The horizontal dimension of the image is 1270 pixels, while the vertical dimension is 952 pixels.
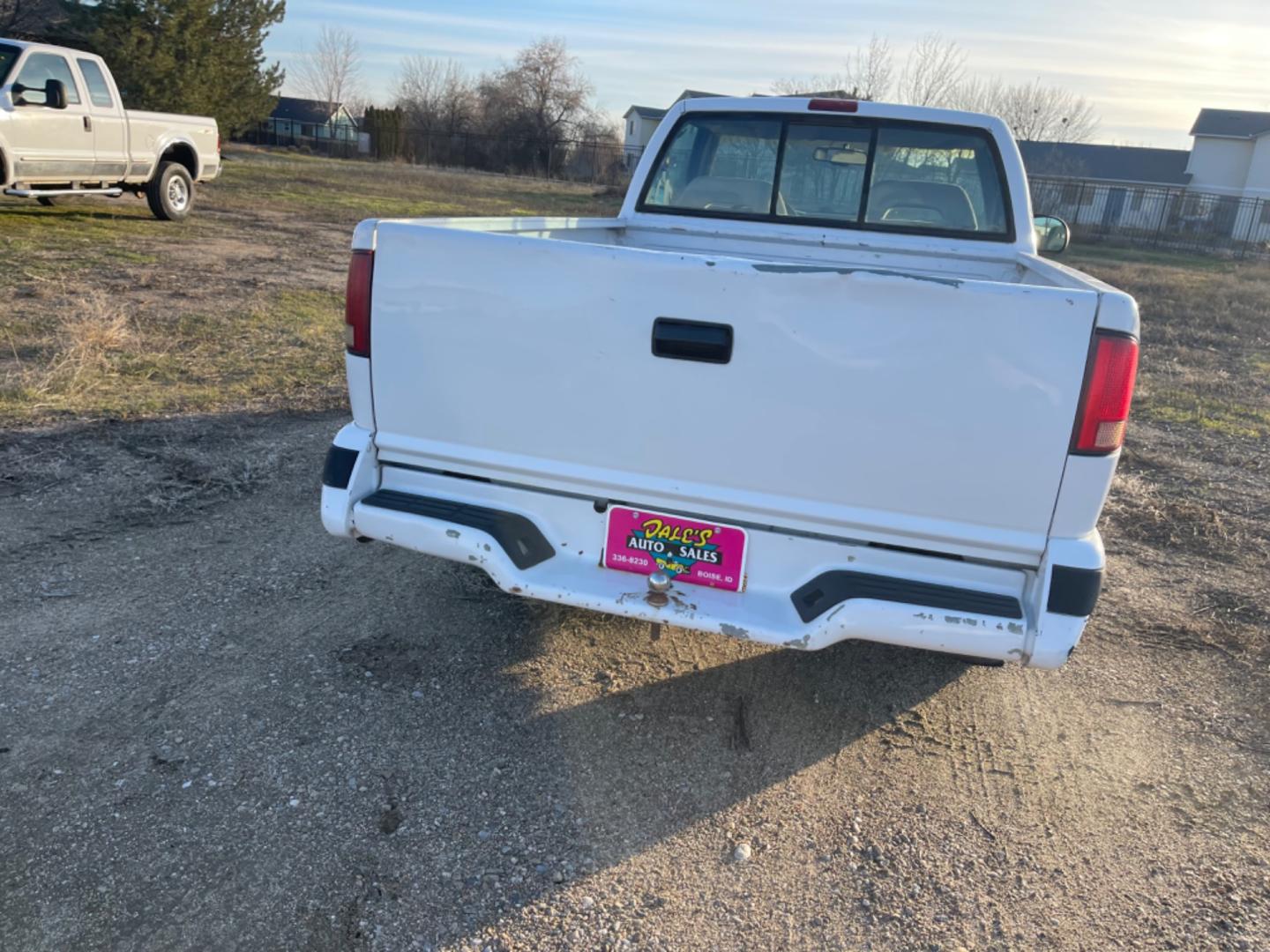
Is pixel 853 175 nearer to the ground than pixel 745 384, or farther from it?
farther from it

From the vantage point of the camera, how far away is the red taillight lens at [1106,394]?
2498 mm

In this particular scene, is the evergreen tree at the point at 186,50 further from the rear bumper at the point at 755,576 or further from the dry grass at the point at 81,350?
the rear bumper at the point at 755,576

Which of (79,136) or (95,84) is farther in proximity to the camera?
(95,84)

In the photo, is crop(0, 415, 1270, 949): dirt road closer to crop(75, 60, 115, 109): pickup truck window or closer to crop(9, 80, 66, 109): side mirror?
crop(9, 80, 66, 109): side mirror

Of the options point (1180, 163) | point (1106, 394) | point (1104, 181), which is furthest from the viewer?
point (1180, 163)

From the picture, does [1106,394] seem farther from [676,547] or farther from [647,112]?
[647,112]

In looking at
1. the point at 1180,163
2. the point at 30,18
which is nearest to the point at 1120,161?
the point at 1180,163

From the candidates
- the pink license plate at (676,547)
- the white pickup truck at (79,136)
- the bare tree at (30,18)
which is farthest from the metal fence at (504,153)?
the pink license plate at (676,547)

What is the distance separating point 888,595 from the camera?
2789 mm

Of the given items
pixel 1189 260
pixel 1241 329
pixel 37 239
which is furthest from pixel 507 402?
pixel 1189 260

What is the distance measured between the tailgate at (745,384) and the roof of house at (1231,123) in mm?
57797

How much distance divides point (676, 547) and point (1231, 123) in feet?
197

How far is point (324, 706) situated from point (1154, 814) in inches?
108

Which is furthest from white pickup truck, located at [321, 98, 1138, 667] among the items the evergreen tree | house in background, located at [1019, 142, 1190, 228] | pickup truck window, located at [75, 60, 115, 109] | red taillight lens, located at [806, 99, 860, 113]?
house in background, located at [1019, 142, 1190, 228]
